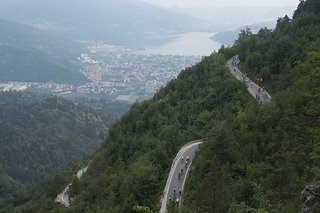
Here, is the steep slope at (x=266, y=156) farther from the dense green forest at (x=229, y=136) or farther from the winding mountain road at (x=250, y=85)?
the winding mountain road at (x=250, y=85)

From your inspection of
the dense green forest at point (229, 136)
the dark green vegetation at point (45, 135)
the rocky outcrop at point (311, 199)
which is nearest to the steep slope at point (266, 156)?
the dense green forest at point (229, 136)

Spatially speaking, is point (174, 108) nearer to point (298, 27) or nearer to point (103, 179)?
point (103, 179)

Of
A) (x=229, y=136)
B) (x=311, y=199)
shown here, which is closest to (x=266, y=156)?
(x=229, y=136)

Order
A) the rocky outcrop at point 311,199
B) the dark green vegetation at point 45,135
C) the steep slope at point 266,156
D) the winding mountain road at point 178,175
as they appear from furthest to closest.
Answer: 1. the dark green vegetation at point 45,135
2. the winding mountain road at point 178,175
3. the steep slope at point 266,156
4. the rocky outcrop at point 311,199

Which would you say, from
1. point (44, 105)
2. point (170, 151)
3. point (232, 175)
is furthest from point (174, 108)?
point (44, 105)

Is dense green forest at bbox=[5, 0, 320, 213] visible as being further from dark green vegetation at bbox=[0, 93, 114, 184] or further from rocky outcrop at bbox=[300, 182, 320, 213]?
dark green vegetation at bbox=[0, 93, 114, 184]

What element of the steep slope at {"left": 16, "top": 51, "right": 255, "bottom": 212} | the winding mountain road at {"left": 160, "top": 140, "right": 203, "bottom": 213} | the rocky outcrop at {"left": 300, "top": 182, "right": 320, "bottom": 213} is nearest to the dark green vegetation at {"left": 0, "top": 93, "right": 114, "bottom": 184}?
the steep slope at {"left": 16, "top": 51, "right": 255, "bottom": 212}
